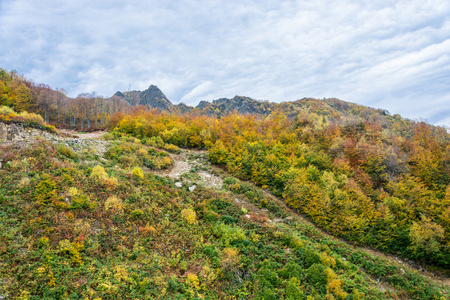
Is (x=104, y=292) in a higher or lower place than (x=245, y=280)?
higher

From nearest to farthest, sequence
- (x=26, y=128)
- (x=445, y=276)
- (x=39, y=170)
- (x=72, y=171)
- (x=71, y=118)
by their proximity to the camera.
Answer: (x=39, y=170) → (x=72, y=171) → (x=445, y=276) → (x=26, y=128) → (x=71, y=118)

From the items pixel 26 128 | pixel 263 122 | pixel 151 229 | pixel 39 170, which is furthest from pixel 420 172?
pixel 26 128

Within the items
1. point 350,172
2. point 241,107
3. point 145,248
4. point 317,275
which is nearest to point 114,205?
point 145,248

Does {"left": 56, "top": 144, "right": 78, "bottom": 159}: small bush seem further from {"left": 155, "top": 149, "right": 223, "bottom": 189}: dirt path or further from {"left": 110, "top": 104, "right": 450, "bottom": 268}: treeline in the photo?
{"left": 110, "top": 104, "right": 450, "bottom": 268}: treeline

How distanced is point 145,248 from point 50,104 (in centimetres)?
6718

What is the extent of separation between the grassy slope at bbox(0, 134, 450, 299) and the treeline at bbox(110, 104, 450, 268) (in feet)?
11.7

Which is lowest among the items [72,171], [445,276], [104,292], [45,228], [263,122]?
[445,276]

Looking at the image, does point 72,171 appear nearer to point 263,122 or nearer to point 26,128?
point 26,128

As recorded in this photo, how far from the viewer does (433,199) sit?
20.7 metres

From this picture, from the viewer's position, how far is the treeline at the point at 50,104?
4669 centimetres

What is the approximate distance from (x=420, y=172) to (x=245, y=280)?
2629 cm

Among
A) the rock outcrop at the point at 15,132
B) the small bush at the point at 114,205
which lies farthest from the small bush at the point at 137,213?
the rock outcrop at the point at 15,132

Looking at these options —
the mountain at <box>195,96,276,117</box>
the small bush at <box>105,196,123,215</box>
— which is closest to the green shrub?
the small bush at <box>105,196,123,215</box>

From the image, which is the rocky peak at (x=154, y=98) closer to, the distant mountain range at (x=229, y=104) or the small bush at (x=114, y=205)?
the distant mountain range at (x=229, y=104)
